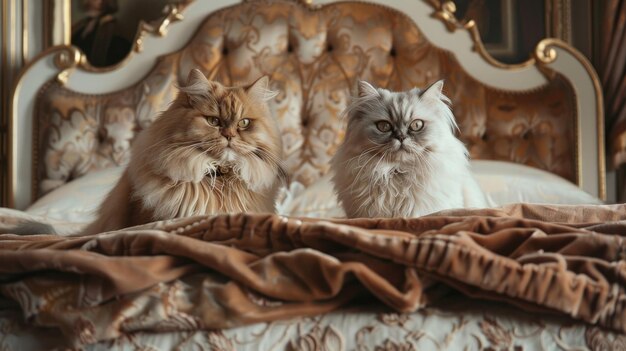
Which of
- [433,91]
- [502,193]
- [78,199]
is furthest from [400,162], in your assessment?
[78,199]

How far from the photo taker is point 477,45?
99.3 inches

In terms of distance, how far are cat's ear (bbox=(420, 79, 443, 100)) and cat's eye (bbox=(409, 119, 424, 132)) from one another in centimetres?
8

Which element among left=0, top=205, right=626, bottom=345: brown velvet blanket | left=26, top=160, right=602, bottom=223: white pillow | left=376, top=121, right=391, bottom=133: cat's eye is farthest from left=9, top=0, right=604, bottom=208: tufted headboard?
left=0, top=205, right=626, bottom=345: brown velvet blanket

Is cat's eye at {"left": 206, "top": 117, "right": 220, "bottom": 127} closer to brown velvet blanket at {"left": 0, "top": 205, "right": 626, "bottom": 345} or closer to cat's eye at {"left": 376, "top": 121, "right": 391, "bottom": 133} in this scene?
cat's eye at {"left": 376, "top": 121, "right": 391, "bottom": 133}

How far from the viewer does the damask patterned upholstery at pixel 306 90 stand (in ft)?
8.29

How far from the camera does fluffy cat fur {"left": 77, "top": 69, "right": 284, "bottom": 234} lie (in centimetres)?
143

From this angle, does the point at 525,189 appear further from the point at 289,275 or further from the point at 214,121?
the point at 289,275

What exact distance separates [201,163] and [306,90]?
123cm

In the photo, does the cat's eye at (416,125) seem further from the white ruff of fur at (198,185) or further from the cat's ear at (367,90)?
the white ruff of fur at (198,185)

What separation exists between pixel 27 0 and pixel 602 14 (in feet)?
8.98

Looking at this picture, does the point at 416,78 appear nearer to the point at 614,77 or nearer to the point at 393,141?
the point at 614,77

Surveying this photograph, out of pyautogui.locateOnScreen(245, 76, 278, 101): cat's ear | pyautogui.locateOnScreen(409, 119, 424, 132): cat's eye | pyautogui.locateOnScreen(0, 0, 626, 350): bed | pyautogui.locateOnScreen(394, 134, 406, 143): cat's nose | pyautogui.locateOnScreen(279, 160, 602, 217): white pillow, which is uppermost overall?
pyautogui.locateOnScreen(245, 76, 278, 101): cat's ear

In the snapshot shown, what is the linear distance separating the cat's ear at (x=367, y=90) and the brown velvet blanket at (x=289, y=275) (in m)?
0.68

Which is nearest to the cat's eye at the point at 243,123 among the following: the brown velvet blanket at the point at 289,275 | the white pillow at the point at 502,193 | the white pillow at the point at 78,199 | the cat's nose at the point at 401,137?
the cat's nose at the point at 401,137
